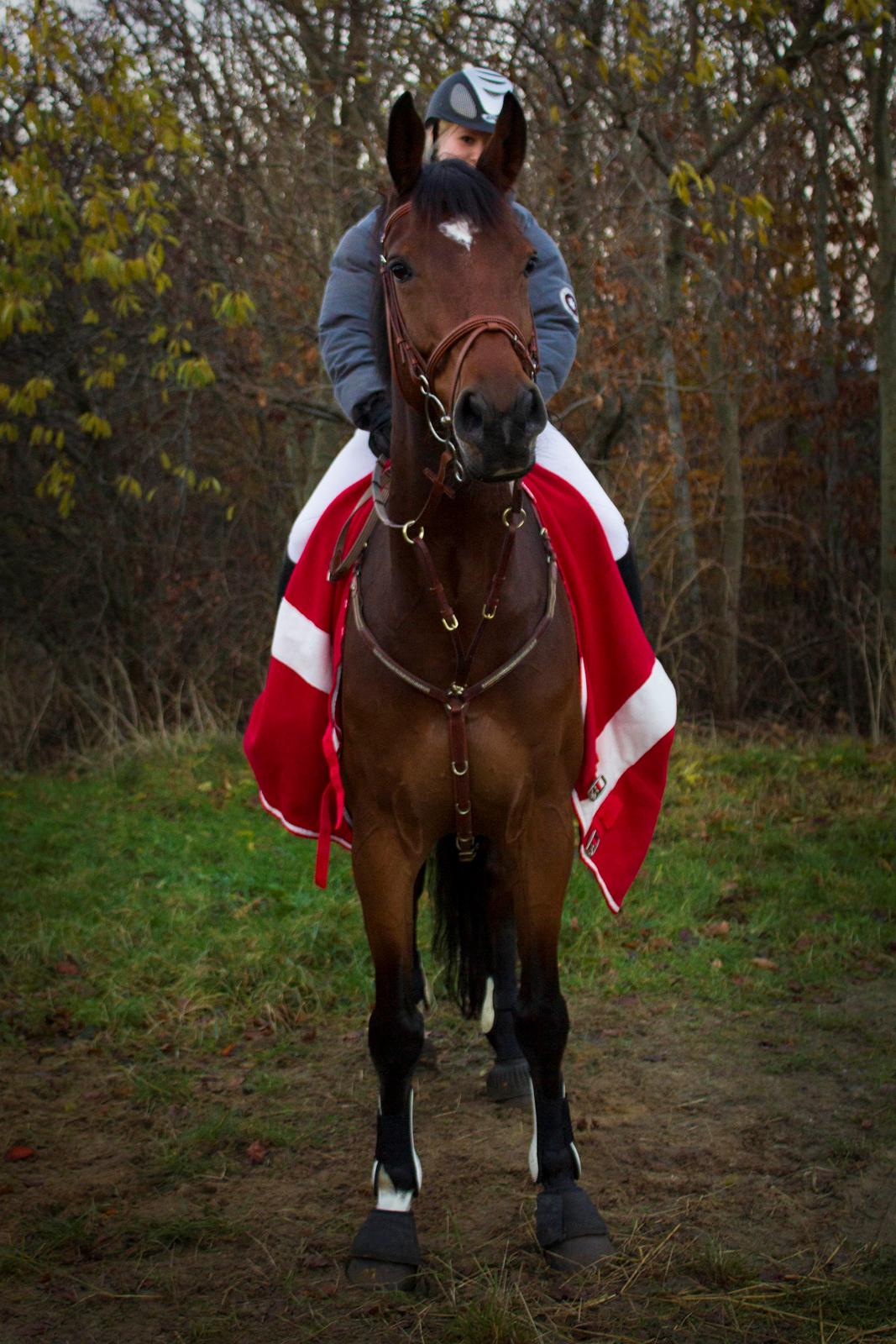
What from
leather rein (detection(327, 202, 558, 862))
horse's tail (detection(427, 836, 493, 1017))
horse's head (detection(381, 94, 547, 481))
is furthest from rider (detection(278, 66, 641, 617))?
horse's tail (detection(427, 836, 493, 1017))

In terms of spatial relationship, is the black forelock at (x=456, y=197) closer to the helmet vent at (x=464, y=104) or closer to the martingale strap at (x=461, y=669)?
the martingale strap at (x=461, y=669)

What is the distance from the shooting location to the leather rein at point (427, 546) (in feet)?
7.95

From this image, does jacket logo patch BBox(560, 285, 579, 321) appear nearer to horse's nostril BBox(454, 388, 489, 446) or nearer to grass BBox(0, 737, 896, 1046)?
horse's nostril BBox(454, 388, 489, 446)

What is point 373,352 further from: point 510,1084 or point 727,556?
point 727,556

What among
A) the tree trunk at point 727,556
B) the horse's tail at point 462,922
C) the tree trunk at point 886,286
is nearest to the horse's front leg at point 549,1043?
the horse's tail at point 462,922

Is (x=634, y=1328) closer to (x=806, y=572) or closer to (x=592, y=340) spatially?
(x=592, y=340)

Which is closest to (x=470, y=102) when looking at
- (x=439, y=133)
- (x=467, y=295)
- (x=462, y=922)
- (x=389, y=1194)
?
(x=439, y=133)

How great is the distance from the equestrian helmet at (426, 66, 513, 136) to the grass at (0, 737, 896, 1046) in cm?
322

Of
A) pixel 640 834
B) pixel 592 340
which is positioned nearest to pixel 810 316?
pixel 592 340

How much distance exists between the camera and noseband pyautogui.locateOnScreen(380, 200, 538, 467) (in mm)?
2363

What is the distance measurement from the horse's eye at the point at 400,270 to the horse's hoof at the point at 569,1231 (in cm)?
227

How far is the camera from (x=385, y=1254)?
9.34 feet

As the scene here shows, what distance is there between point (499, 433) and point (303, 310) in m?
7.46

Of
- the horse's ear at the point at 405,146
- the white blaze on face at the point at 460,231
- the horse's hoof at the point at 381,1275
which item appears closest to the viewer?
the white blaze on face at the point at 460,231
